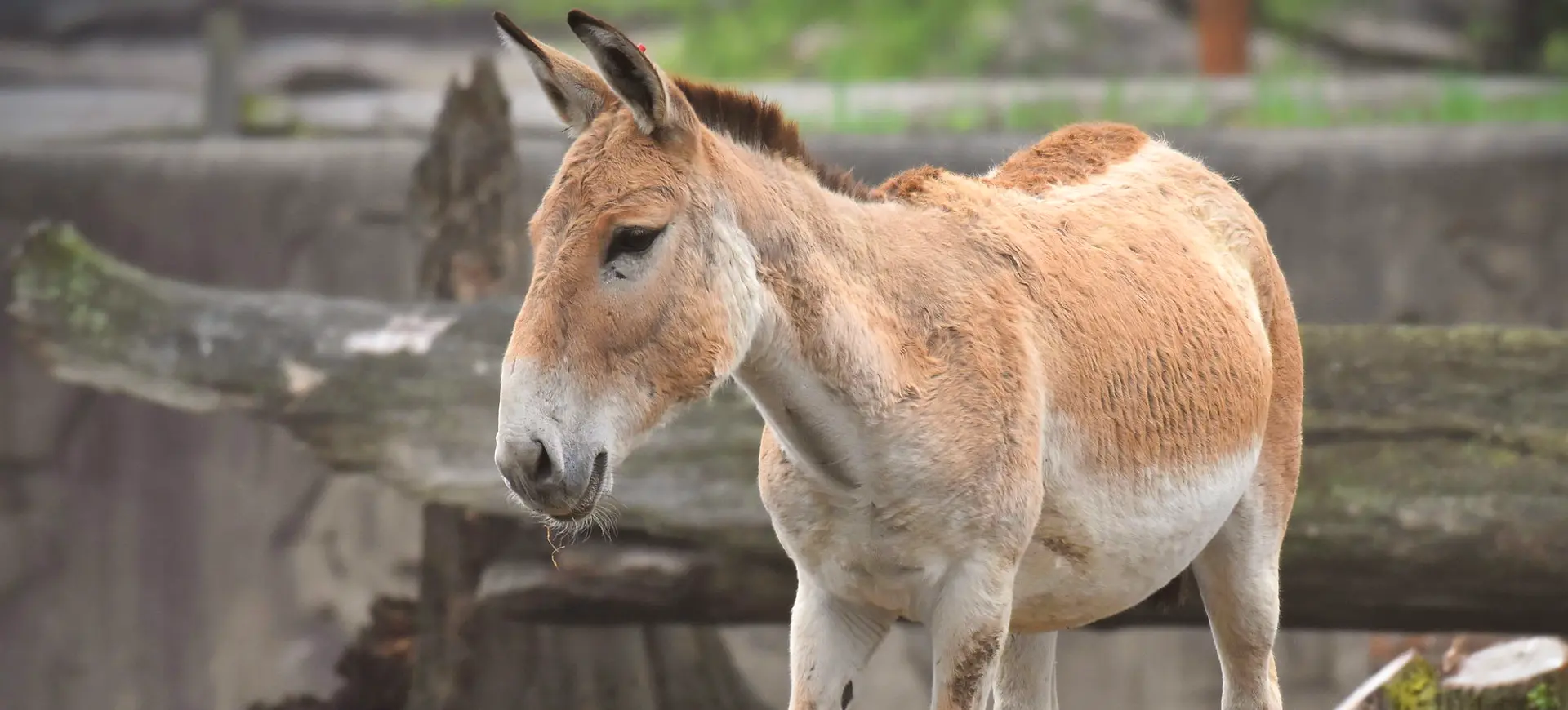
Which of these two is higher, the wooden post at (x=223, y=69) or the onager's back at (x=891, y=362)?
the wooden post at (x=223, y=69)

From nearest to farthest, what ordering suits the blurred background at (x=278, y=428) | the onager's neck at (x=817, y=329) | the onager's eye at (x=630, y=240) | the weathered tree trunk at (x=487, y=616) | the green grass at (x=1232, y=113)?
the onager's eye at (x=630, y=240), the onager's neck at (x=817, y=329), the weathered tree trunk at (x=487, y=616), the blurred background at (x=278, y=428), the green grass at (x=1232, y=113)

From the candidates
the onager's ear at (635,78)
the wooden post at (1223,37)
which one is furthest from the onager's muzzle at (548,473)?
the wooden post at (1223,37)

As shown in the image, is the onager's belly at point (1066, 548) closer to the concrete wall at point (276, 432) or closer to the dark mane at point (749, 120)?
the dark mane at point (749, 120)

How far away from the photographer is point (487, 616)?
16.8ft

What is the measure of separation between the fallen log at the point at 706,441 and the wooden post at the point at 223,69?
3.11 metres

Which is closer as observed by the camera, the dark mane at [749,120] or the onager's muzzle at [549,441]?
the onager's muzzle at [549,441]

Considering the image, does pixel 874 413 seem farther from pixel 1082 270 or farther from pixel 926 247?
pixel 1082 270

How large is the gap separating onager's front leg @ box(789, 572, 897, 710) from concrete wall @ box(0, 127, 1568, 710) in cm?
422

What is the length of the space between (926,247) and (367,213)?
5.16m

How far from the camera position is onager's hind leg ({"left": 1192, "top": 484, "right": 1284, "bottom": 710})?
353 cm

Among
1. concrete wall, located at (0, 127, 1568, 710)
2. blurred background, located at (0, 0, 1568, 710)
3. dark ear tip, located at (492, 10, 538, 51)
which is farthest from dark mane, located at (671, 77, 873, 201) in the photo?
concrete wall, located at (0, 127, 1568, 710)

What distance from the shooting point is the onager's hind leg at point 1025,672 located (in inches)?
143

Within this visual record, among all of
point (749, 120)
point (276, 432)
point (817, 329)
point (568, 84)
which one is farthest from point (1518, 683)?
point (276, 432)

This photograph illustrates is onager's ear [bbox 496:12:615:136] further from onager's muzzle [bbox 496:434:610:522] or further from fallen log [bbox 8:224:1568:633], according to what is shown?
fallen log [bbox 8:224:1568:633]
